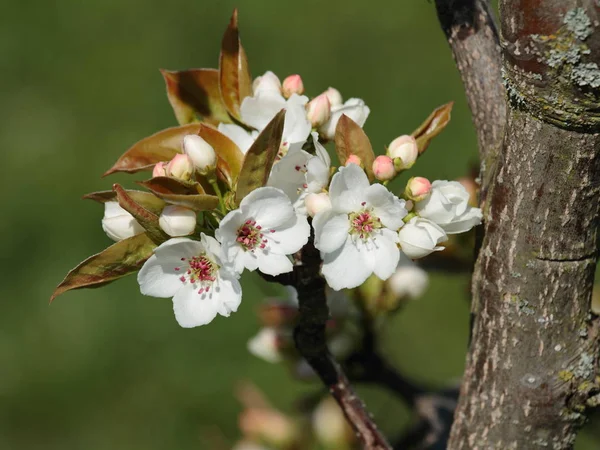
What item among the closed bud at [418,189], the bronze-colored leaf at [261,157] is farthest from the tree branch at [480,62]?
the bronze-colored leaf at [261,157]

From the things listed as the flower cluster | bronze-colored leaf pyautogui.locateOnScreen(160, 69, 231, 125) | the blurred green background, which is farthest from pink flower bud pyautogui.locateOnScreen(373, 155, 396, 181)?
the blurred green background

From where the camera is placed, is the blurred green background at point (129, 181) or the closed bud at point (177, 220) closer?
the closed bud at point (177, 220)

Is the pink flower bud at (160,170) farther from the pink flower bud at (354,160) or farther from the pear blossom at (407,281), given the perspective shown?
the pear blossom at (407,281)

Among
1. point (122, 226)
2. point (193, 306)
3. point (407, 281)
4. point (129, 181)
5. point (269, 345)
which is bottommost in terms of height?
point (129, 181)

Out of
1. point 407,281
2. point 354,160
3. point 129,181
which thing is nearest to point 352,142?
point 354,160

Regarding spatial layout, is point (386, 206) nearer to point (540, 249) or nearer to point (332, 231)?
point (332, 231)

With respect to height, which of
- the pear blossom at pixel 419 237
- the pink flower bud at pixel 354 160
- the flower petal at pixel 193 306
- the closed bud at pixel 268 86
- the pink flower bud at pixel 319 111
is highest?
the closed bud at pixel 268 86
